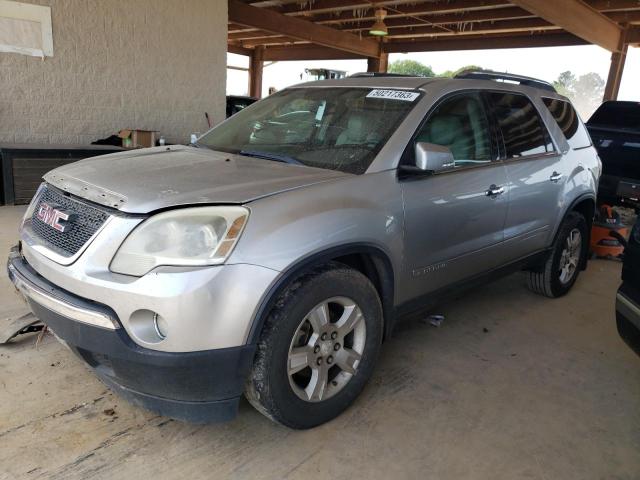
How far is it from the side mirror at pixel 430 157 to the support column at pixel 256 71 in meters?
20.6

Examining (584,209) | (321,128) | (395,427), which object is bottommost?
(395,427)

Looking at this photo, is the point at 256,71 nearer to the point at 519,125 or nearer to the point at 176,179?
the point at 519,125

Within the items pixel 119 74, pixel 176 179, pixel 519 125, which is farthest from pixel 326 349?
pixel 119 74

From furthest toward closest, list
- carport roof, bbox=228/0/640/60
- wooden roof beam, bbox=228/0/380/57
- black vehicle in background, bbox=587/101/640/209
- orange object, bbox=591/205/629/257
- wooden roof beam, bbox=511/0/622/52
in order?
1. wooden roof beam, bbox=228/0/380/57
2. carport roof, bbox=228/0/640/60
3. wooden roof beam, bbox=511/0/622/52
4. black vehicle in background, bbox=587/101/640/209
5. orange object, bbox=591/205/629/257

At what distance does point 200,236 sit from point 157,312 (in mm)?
331

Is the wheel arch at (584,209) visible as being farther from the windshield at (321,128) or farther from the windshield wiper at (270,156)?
the windshield wiper at (270,156)

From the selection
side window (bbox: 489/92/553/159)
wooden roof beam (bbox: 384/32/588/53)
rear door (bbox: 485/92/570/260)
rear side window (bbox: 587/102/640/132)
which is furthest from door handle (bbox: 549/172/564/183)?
wooden roof beam (bbox: 384/32/588/53)

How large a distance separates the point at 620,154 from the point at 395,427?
21.9 feet

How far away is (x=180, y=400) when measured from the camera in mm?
2080

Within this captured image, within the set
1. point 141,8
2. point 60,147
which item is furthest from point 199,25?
point 60,147

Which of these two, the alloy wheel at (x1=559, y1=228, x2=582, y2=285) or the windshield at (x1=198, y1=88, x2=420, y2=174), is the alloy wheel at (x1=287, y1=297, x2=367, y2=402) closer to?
the windshield at (x1=198, y1=88, x2=420, y2=174)

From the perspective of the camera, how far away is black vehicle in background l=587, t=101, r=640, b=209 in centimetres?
721

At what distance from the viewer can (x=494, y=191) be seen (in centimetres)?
336

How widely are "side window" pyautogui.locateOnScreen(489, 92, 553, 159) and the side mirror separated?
105 cm
